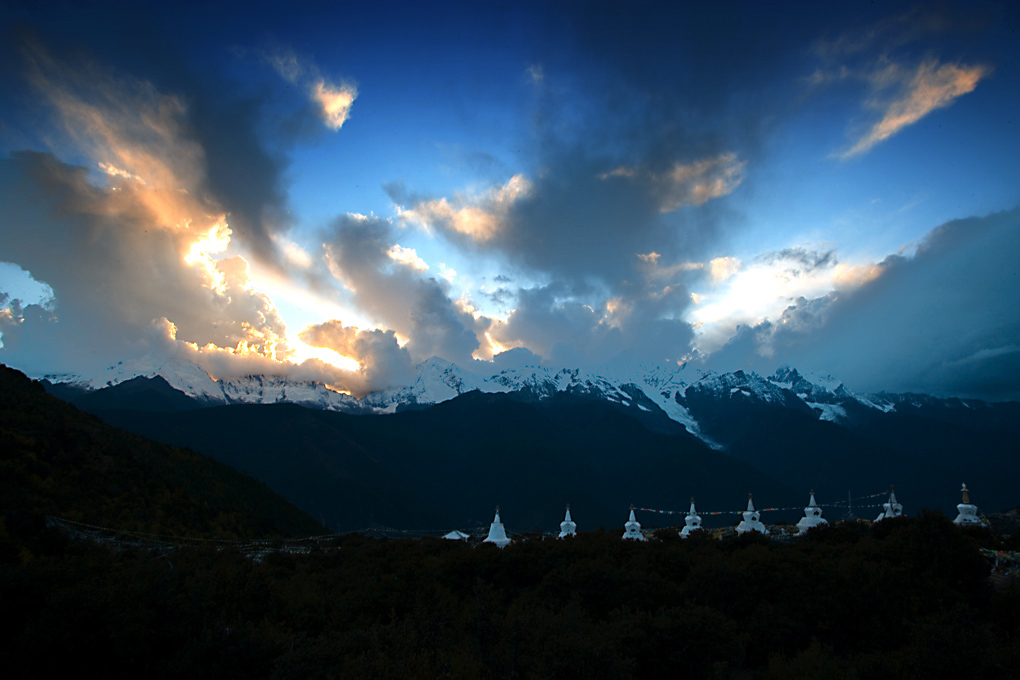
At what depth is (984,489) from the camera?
175 metres

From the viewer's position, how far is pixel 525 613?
22578mm

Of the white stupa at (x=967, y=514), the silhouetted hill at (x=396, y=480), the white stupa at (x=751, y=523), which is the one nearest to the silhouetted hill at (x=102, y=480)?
the white stupa at (x=751, y=523)

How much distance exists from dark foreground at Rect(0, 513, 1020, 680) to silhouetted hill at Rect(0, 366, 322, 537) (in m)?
10.4

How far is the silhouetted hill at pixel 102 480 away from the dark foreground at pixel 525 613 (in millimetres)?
10401

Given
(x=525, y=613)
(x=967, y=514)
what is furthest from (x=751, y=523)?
(x=525, y=613)

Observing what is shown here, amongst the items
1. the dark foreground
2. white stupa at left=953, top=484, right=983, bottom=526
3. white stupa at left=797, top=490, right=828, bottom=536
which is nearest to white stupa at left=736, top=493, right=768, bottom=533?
white stupa at left=797, top=490, right=828, bottom=536

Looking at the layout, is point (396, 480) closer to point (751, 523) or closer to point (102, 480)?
point (102, 480)

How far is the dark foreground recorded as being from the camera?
1744 centimetres

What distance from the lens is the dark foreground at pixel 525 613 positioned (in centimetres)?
1744

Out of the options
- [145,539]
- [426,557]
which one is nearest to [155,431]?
[145,539]

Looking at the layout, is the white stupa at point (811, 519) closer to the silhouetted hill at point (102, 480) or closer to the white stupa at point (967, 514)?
the white stupa at point (967, 514)

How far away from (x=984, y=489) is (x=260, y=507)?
214700mm

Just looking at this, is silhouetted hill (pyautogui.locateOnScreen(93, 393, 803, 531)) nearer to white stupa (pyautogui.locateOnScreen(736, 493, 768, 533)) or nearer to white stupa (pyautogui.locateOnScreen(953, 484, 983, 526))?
white stupa (pyautogui.locateOnScreen(736, 493, 768, 533))

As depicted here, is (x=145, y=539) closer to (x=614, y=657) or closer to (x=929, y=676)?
(x=614, y=657)
